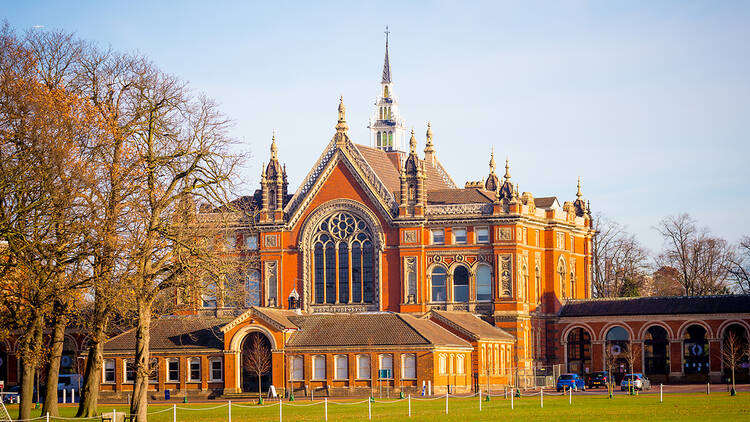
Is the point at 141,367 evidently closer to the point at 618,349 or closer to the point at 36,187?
the point at 36,187

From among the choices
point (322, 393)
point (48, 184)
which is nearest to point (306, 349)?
point (322, 393)

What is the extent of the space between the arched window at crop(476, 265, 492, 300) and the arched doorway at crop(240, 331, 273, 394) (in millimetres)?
19687

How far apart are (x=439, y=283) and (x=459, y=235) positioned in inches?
171

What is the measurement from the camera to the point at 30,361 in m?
59.3

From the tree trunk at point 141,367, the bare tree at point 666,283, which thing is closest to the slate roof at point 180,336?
the tree trunk at point 141,367

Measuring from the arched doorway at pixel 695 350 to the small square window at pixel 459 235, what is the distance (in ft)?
64.6

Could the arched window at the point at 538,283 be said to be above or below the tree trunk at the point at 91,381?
above

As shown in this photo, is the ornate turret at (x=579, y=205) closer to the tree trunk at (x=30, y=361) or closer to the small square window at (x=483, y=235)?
the small square window at (x=483, y=235)

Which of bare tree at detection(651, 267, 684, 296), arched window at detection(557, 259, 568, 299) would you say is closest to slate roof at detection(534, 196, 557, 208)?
arched window at detection(557, 259, 568, 299)

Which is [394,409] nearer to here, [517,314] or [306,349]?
[306,349]

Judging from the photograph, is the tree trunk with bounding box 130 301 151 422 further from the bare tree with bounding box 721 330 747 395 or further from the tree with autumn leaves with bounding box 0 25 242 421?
the bare tree with bounding box 721 330 747 395

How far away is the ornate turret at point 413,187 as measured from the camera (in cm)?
11331

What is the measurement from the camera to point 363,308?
113750 millimetres

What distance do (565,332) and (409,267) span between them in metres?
14.9
